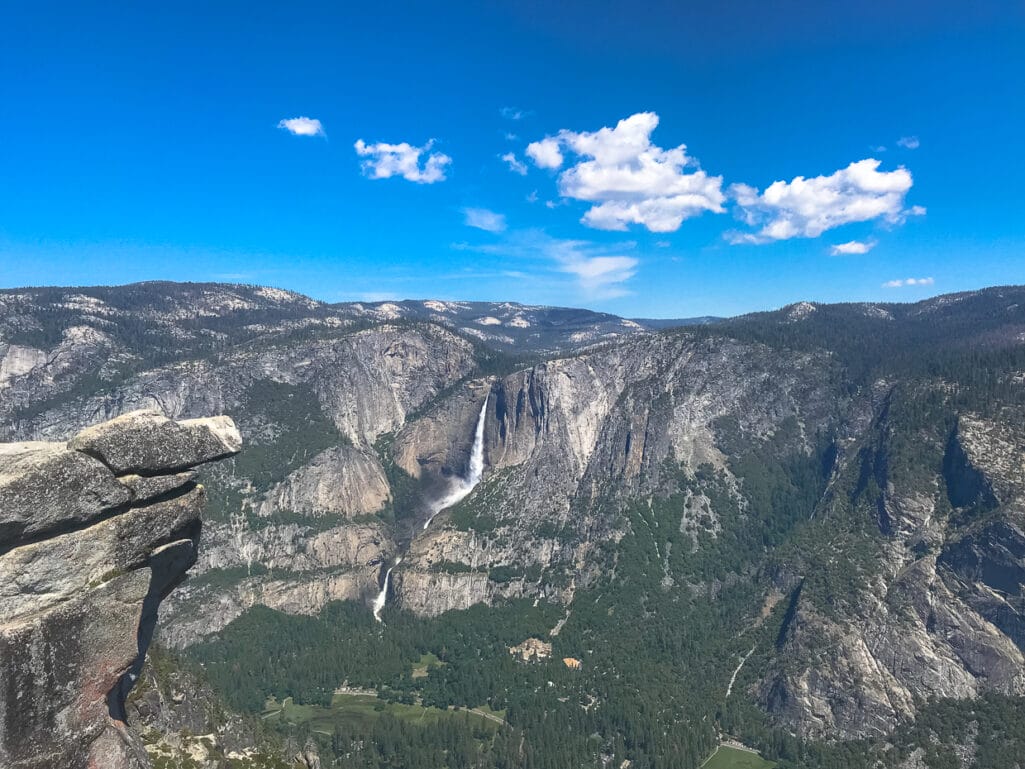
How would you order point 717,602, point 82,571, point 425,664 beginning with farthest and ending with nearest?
point 717,602, point 425,664, point 82,571

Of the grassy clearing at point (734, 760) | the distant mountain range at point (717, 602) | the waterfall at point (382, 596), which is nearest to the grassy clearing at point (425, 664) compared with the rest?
the distant mountain range at point (717, 602)

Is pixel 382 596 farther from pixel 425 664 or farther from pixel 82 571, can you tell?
pixel 82 571

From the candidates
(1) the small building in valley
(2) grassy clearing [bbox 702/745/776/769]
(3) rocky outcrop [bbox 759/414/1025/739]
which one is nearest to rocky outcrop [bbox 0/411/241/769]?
(2) grassy clearing [bbox 702/745/776/769]

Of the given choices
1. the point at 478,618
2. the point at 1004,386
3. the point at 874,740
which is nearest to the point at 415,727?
the point at 478,618

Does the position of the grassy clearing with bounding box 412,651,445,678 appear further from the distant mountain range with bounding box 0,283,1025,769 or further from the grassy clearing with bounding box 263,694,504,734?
the grassy clearing with bounding box 263,694,504,734

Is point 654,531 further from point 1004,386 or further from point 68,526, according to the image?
point 68,526

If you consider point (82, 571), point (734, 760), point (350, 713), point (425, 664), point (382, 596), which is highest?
point (82, 571)

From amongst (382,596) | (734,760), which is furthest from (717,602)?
(382,596)

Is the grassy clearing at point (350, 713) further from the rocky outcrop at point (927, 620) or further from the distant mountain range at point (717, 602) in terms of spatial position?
the rocky outcrop at point (927, 620)
